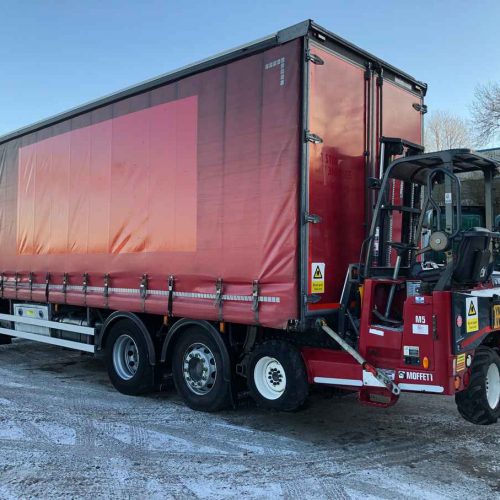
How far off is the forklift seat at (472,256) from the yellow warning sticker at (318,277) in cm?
123

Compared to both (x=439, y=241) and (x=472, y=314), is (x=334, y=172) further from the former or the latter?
(x=472, y=314)

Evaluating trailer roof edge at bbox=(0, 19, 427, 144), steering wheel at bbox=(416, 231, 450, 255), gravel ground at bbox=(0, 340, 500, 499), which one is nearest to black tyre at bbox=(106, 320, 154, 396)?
gravel ground at bbox=(0, 340, 500, 499)

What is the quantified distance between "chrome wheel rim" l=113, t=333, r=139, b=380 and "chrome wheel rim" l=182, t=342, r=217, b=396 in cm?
105

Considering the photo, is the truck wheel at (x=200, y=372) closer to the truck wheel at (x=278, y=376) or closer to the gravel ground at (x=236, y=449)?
the gravel ground at (x=236, y=449)

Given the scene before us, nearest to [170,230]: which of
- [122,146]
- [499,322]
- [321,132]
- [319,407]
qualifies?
[122,146]

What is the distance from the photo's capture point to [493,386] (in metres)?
5.46

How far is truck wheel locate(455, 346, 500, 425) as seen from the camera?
5117mm

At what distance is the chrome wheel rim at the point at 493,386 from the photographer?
5.37 m

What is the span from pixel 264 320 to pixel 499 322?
2372 mm

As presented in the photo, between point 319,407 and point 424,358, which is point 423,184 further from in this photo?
point 319,407

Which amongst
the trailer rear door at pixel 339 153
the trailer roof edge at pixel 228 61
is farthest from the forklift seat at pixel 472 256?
the trailer roof edge at pixel 228 61

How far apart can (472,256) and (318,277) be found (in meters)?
1.44

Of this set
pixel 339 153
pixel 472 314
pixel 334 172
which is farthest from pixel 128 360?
pixel 472 314

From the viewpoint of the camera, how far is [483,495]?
4035mm
